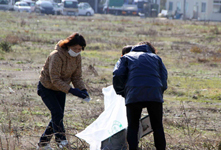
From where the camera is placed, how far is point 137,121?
139 inches

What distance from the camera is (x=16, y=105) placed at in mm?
6027

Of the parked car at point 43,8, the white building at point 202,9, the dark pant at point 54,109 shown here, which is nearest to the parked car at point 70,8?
the parked car at point 43,8

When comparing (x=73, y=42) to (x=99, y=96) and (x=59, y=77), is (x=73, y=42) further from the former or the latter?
(x=99, y=96)

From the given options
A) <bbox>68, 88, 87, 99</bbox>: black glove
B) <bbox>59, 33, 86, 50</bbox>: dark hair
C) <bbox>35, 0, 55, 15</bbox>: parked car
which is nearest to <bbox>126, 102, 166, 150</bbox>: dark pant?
<bbox>68, 88, 87, 99</bbox>: black glove

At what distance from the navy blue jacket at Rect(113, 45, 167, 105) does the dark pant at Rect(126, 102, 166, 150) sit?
0.33ft

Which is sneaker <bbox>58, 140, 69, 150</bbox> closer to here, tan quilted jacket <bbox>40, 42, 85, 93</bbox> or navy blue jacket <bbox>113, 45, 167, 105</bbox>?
tan quilted jacket <bbox>40, 42, 85, 93</bbox>

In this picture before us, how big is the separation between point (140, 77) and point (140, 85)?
0.26 feet

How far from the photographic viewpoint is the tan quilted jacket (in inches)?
143

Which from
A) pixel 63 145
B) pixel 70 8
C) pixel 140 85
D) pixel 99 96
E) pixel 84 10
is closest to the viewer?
pixel 140 85

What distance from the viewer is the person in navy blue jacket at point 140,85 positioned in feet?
10.9

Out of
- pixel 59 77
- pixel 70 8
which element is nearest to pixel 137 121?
pixel 59 77

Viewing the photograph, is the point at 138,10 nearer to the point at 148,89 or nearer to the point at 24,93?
the point at 24,93

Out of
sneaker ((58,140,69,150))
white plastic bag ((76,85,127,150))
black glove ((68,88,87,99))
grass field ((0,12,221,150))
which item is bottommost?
grass field ((0,12,221,150))

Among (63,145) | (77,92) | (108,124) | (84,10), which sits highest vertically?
(84,10)
